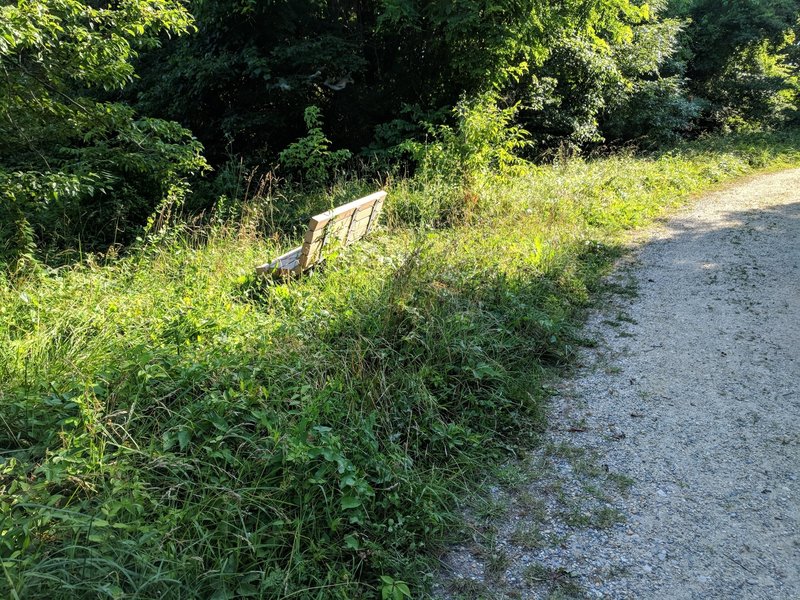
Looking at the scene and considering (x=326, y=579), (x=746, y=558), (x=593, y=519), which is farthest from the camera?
(x=593, y=519)

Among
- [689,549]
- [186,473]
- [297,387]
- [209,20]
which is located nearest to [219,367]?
[297,387]

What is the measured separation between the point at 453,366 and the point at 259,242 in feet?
10.5

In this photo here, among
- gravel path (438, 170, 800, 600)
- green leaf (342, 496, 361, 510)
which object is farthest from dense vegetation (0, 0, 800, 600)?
gravel path (438, 170, 800, 600)

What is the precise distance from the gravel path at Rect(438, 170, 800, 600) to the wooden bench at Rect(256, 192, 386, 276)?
96.9 inches

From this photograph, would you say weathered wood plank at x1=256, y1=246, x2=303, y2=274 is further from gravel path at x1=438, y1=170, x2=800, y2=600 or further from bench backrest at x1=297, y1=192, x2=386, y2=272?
gravel path at x1=438, y1=170, x2=800, y2=600

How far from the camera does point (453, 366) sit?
408 cm

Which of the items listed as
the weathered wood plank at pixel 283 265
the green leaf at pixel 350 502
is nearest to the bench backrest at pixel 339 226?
the weathered wood plank at pixel 283 265

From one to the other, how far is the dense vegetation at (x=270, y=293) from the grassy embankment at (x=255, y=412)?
0.02m

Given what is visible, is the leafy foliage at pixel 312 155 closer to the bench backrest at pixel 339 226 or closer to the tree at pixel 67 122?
the tree at pixel 67 122

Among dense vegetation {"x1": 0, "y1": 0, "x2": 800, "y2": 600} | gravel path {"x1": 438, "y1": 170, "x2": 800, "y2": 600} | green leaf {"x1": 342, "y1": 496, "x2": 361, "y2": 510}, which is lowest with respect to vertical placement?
gravel path {"x1": 438, "y1": 170, "x2": 800, "y2": 600}

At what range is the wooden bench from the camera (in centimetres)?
500

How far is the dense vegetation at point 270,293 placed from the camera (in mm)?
2553

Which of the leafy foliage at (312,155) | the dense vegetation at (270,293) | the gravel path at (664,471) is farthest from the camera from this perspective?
the leafy foliage at (312,155)

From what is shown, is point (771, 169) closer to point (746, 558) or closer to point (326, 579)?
point (746, 558)
